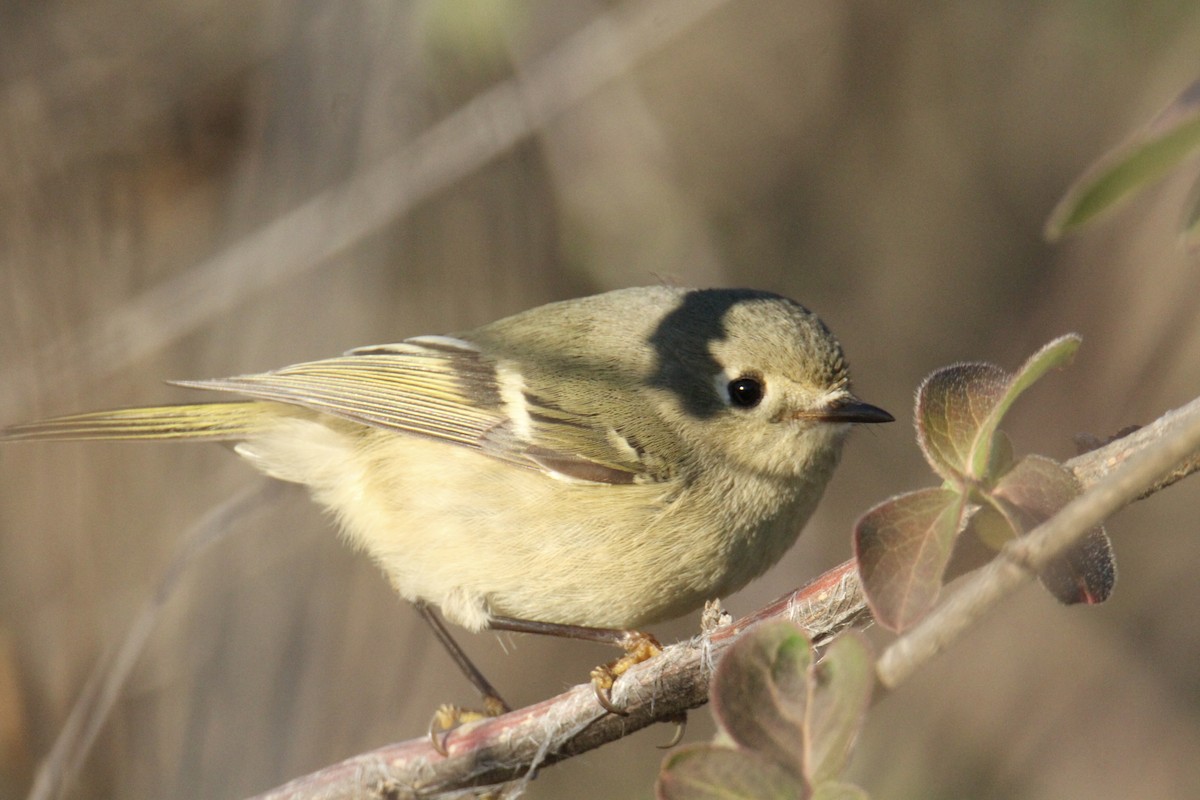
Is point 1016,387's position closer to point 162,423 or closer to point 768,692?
point 768,692

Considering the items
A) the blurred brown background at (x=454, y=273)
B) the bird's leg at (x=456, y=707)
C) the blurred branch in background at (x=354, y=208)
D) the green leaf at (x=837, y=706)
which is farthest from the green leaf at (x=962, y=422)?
the blurred branch in background at (x=354, y=208)

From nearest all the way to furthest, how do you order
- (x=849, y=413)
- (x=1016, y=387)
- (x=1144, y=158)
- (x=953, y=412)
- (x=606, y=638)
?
(x=1144, y=158) → (x=1016, y=387) → (x=953, y=412) → (x=849, y=413) → (x=606, y=638)

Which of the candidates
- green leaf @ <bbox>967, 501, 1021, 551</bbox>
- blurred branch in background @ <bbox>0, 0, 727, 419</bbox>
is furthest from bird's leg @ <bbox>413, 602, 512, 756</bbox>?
green leaf @ <bbox>967, 501, 1021, 551</bbox>

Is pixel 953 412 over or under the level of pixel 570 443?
over

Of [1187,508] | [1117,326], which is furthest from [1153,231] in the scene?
[1187,508]

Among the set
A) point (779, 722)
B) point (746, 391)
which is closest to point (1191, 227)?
point (779, 722)

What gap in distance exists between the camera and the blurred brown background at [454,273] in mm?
3068

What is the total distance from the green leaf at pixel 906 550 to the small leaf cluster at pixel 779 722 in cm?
11

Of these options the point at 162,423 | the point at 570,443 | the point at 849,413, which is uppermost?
the point at 162,423

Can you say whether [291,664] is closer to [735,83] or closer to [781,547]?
[781,547]

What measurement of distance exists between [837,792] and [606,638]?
1564 millimetres

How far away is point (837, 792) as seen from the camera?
0.72m

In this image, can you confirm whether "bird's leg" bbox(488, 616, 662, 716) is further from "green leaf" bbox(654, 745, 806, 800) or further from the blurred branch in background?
the blurred branch in background

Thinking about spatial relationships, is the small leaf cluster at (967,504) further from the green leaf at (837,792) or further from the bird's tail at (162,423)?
the bird's tail at (162,423)
